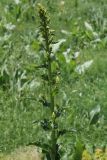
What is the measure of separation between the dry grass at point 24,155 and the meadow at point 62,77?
105 millimetres

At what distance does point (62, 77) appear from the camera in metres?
7.99

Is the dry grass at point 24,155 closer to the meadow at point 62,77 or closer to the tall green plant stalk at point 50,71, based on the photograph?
the meadow at point 62,77

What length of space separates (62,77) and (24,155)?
2477 mm

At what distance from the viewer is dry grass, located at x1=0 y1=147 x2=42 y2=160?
5680mm

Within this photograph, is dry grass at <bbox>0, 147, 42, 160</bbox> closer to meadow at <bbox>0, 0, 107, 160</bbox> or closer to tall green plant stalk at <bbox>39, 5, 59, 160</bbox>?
meadow at <bbox>0, 0, 107, 160</bbox>

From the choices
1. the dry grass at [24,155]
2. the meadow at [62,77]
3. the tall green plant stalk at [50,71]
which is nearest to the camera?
the tall green plant stalk at [50,71]

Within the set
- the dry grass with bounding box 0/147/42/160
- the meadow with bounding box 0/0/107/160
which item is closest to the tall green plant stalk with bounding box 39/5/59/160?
the meadow with bounding box 0/0/107/160

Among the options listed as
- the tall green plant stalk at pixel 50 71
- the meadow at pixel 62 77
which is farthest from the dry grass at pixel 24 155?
the tall green plant stalk at pixel 50 71

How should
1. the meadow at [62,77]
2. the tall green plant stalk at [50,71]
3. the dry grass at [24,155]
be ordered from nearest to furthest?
the tall green plant stalk at [50,71] → the dry grass at [24,155] → the meadow at [62,77]

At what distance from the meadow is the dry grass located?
0.34 feet

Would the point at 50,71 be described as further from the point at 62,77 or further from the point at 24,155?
the point at 62,77

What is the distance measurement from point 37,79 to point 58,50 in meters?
1.20

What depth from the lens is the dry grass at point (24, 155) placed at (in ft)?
18.6

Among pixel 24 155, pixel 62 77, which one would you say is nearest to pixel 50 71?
pixel 24 155
